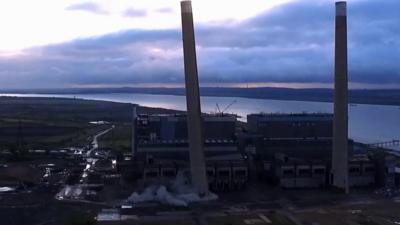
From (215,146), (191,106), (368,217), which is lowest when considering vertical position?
(368,217)

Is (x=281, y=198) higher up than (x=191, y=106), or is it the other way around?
(x=191, y=106)

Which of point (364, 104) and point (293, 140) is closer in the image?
point (293, 140)

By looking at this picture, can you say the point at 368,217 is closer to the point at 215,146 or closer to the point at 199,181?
the point at 199,181

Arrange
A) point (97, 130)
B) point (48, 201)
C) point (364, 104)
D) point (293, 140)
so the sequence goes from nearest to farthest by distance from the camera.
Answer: point (48, 201) → point (293, 140) → point (97, 130) → point (364, 104)

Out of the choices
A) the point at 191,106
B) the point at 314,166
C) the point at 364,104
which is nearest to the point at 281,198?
the point at 314,166

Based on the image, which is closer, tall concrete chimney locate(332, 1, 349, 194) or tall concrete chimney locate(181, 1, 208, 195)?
tall concrete chimney locate(181, 1, 208, 195)

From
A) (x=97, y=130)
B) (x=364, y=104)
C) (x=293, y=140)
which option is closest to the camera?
(x=293, y=140)

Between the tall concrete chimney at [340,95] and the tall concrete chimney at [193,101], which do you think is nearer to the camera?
the tall concrete chimney at [193,101]

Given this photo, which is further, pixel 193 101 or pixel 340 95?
pixel 340 95
